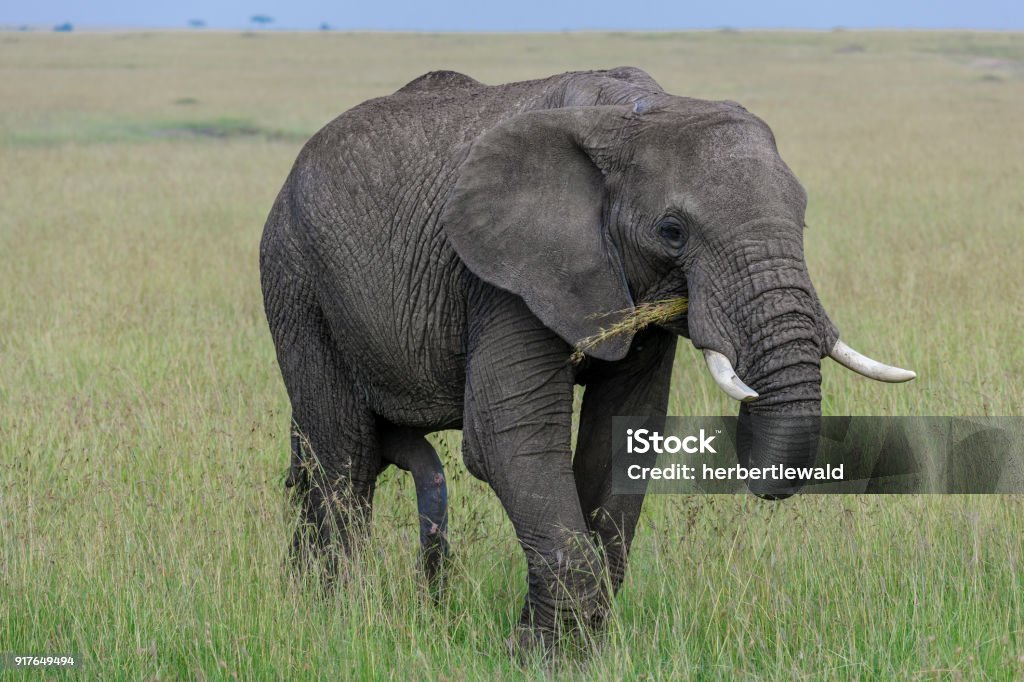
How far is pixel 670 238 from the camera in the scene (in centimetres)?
398

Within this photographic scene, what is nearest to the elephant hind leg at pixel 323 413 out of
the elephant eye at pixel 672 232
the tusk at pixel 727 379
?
the elephant eye at pixel 672 232

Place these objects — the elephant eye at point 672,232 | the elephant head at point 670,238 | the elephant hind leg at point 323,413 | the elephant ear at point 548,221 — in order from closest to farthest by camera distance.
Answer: the elephant head at point 670,238 < the elephant eye at point 672,232 < the elephant ear at point 548,221 < the elephant hind leg at point 323,413

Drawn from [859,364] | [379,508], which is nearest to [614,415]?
[859,364]

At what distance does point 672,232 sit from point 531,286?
479 millimetres

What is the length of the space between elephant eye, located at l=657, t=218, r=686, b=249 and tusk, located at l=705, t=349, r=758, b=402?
0.37 metres

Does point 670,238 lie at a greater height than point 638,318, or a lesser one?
greater

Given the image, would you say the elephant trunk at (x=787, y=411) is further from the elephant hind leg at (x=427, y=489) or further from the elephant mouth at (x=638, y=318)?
the elephant hind leg at (x=427, y=489)

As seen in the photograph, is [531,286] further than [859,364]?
Yes

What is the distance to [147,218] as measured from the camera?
1459cm

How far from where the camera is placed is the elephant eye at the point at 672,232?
395 cm

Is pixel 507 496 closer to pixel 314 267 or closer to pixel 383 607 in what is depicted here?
pixel 383 607

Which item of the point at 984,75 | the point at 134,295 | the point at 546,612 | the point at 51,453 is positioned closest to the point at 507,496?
the point at 546,612

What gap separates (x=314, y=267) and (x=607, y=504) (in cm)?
144

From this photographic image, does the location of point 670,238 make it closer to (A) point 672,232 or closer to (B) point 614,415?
(A) point 672,232
